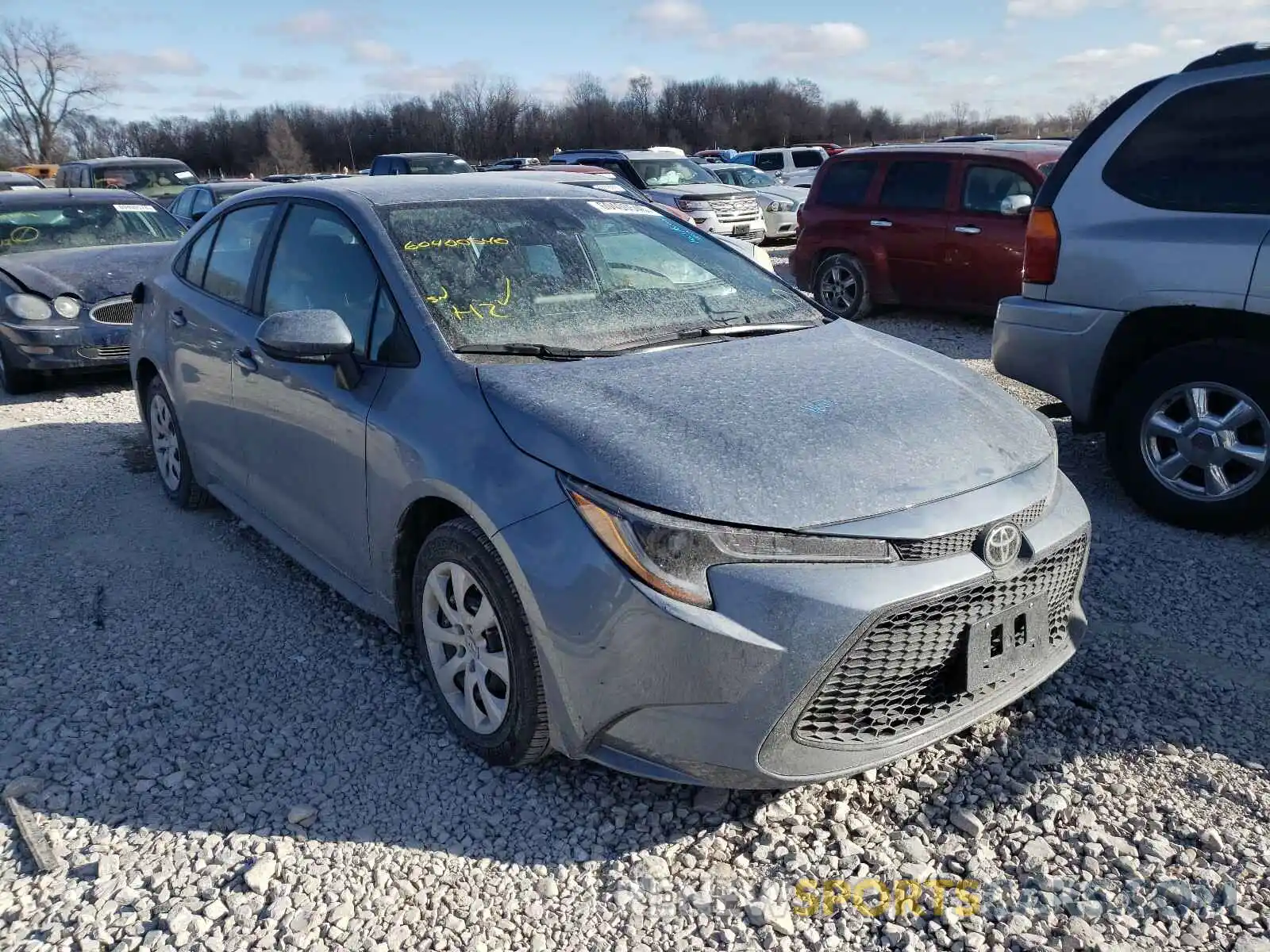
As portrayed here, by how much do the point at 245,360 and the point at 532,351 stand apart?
1.50 meters

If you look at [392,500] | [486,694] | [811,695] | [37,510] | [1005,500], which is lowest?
[37,510]

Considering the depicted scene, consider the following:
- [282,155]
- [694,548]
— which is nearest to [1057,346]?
[694,548]

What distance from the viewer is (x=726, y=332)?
3.37 meters

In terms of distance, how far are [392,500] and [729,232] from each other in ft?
44.1

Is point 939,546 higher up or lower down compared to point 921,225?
lower down

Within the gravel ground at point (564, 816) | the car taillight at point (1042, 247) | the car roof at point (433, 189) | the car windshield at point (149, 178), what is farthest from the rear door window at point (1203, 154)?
the car windshield at point (149, 178)

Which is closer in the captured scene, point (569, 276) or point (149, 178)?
point (569, 276)

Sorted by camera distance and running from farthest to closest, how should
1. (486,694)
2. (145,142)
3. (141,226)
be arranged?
(145,142) < (141,226) < (486,694)

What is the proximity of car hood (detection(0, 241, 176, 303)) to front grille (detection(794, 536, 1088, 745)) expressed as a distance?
6.78 meters

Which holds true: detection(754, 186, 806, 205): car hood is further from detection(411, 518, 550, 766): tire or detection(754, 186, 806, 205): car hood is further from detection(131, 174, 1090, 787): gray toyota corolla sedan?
detection(411, 518, 550, 766): tire

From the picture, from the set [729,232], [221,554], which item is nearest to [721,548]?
[221,554]

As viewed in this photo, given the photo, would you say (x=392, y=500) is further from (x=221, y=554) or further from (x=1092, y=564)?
(x=1092, y=564)

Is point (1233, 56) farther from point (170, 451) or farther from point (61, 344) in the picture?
point (61, 344)

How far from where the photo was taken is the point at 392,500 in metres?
2.99
